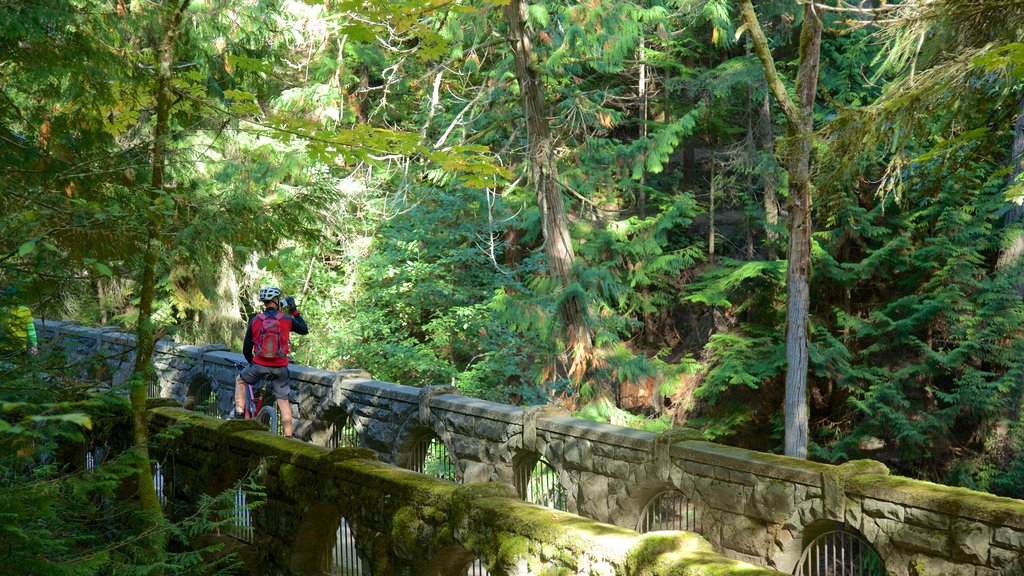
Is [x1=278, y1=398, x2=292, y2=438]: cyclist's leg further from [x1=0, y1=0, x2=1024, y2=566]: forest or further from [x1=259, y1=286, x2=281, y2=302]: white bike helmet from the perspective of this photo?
[x1=0, y1=0, x2=1024, y2=566]: forest

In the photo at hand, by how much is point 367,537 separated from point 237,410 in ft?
11.9

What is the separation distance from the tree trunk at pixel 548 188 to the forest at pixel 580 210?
0.05 metres

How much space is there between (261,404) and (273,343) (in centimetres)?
90

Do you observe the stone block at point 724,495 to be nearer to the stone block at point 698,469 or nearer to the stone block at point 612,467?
the stone block at point 698,469

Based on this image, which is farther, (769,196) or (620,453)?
(769,196)

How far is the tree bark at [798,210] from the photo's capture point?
11680mm

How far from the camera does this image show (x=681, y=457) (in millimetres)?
7078

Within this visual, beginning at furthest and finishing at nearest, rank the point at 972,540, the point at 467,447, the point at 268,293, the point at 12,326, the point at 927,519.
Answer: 1. the point at 467,447
2. the point at 268,293
3. the point at 927,519
4. the point at 972,540
5. the point at 12,326

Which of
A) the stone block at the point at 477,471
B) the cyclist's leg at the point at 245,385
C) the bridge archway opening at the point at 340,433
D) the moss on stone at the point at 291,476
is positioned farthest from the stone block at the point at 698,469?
the bridge archway opening at the point at 340,433

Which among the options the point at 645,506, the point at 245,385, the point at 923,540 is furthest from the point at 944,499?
the point at 245,385

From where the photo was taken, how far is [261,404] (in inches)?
360

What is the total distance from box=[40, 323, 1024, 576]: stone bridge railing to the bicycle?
3.19 feet

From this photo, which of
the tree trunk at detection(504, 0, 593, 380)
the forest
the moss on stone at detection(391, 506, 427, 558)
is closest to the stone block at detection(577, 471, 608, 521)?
the moss on stone at detection(391, 506, 427, 558)

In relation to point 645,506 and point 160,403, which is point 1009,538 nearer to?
point 645,506
